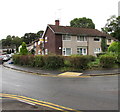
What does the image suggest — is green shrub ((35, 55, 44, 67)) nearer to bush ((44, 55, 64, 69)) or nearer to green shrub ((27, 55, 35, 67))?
green shrub ((27, 55, 35, 67))

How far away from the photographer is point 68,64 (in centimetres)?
1396

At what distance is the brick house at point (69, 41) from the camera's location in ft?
87.3

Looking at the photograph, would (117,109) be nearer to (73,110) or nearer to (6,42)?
(73,110)

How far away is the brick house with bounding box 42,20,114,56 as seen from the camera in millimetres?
26608

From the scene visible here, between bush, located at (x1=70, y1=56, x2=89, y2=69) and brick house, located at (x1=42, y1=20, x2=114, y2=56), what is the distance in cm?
1316

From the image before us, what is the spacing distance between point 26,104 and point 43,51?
27160 mm

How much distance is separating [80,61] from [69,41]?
49.0 feet

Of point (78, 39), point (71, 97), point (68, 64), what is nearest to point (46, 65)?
point (68, 64)

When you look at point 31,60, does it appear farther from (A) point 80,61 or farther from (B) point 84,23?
(B) point 84,23

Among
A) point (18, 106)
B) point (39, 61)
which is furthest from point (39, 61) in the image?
point (18, 106)

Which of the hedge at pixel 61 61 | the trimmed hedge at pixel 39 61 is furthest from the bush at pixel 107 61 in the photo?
the trimmed hedge at pixel 39 61

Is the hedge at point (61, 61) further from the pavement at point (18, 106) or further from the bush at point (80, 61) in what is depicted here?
the pavement at point (18, 106)

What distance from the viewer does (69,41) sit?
27641 mm

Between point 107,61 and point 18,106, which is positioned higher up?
point 107,61
